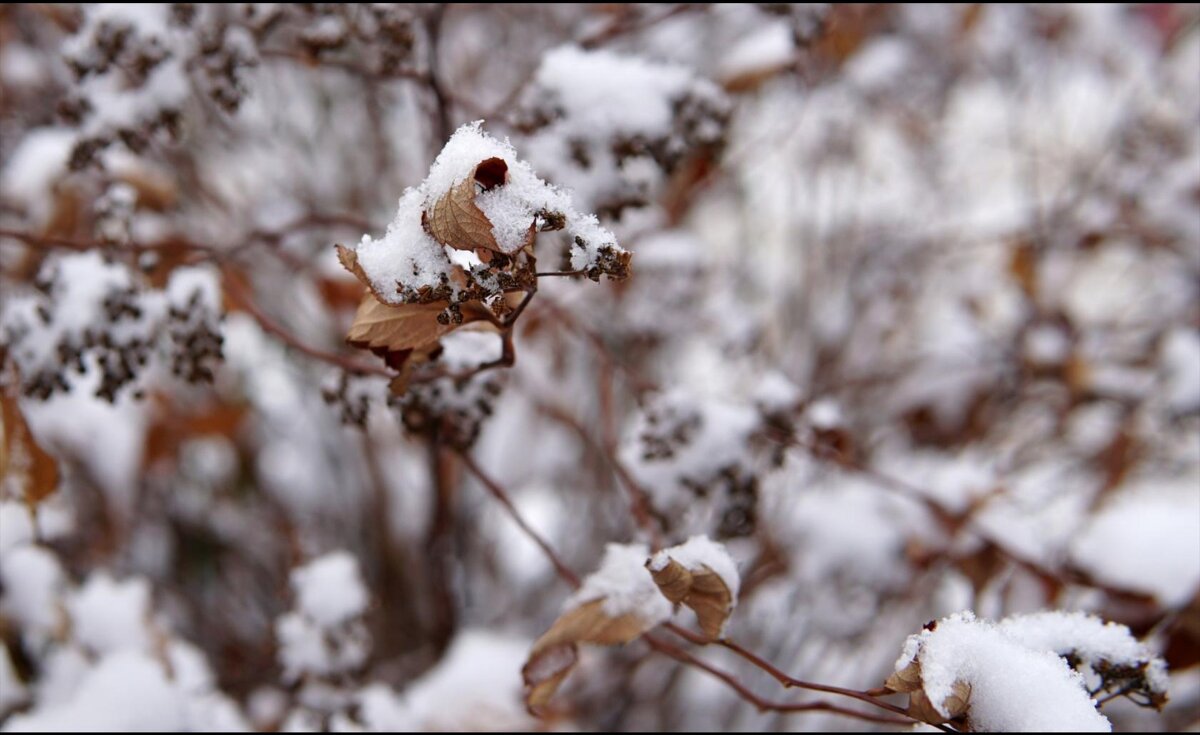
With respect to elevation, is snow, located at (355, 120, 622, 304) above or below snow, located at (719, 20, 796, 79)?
below

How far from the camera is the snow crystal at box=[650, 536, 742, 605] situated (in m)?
0.72

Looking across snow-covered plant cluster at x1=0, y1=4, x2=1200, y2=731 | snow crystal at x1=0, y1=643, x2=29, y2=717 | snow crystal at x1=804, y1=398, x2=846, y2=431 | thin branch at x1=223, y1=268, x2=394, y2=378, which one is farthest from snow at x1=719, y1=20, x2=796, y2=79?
snow crystal at x1=0, y1=643, x2=29, y2=717

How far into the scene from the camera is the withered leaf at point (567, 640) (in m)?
0.81

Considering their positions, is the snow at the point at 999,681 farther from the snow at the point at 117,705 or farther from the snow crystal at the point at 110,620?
the snow crystal at the point at 110,620

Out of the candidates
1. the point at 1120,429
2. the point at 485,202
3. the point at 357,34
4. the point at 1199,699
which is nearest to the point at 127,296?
the point at 357,34

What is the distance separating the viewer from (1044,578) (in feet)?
3.94

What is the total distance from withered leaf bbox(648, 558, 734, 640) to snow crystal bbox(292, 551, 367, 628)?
647 millimetres

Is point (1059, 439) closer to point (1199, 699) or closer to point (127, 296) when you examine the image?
point (1199, 699)

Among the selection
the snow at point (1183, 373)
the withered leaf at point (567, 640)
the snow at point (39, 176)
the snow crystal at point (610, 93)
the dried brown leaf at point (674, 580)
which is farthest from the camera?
the snow at point (1183, 373)

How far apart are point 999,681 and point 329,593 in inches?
35.4

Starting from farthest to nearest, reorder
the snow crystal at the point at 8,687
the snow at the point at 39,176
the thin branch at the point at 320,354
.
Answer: the snow at the point at 39,176
the snow crystal at the point at 8,687
the thin branch at the point at 320,354

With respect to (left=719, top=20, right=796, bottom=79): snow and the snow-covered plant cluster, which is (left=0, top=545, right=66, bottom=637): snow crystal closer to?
the snow-covered plant cluster

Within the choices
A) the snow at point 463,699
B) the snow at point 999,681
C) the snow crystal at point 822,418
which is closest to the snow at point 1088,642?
the snow at point 999,681

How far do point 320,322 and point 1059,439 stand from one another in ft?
6.75
